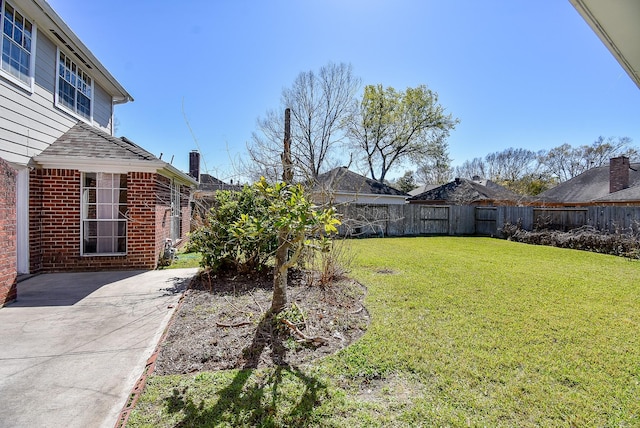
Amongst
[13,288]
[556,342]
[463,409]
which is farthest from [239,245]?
[556,342]

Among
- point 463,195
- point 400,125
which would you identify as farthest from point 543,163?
point 463,195

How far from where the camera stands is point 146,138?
13.3m

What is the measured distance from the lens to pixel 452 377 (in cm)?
289

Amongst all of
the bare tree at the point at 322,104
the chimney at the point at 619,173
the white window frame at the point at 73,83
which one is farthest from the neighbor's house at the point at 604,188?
the white window frame at the point at 73,83

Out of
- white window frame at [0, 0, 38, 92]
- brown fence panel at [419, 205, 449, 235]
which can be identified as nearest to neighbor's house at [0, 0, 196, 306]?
white window frame at [0, 0, 38, 92]

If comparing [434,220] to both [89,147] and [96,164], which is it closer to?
[96,164]

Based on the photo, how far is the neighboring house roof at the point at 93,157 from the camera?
663 centimetres

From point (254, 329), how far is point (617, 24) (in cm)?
397

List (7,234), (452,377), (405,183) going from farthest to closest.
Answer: (405,183) → (7,234) → (452,377)

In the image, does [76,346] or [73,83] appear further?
[73,83]

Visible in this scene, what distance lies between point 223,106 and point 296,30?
12.8 feet

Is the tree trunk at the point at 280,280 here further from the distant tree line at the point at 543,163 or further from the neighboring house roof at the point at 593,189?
the distant tree line at the point at 543,163

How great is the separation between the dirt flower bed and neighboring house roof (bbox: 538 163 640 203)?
21983 mm

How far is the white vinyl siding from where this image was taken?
567 cm
